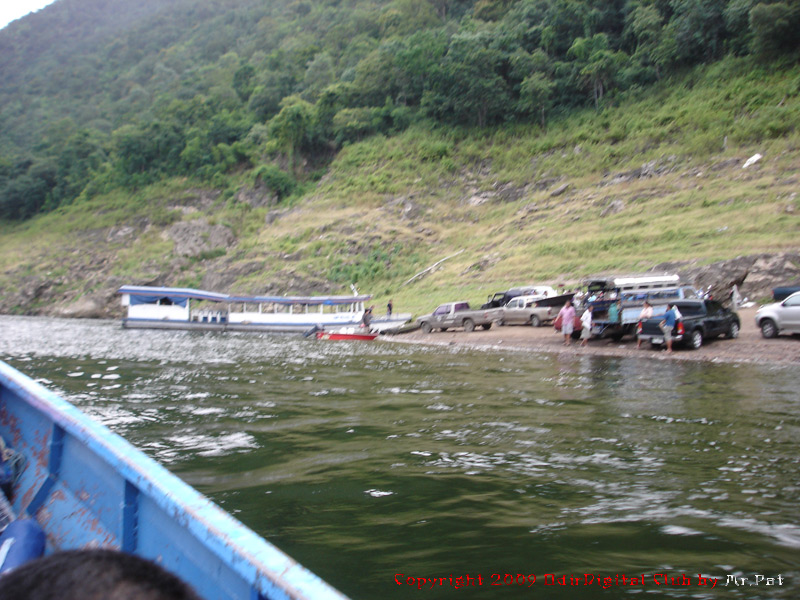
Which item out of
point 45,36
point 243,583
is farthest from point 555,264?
point 45,36

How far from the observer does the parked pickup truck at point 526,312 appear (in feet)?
91.3

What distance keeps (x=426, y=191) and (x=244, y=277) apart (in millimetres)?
20896

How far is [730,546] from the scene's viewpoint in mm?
4473

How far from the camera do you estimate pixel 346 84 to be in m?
78.1

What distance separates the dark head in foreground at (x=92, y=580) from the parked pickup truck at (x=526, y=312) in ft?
90.8

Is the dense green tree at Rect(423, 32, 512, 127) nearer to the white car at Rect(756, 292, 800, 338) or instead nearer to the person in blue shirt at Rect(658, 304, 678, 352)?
the white car at Rect(756, 292, 800, 338)

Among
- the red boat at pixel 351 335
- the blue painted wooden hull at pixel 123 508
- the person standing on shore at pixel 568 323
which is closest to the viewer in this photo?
the blue painted wooden hull at pixel 123 508

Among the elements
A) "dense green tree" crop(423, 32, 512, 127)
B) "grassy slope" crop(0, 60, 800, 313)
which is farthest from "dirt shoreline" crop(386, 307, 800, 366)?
"dense green tree" crop(423, 32, 512, 127)

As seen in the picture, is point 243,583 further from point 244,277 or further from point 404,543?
point 244,277

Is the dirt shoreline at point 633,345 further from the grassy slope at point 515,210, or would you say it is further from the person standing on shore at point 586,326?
the grassy slope at point 515,210

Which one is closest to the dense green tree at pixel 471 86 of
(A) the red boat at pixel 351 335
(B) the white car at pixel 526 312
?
(A) the red boat at pixel 351 335

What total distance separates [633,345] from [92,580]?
70.8ft

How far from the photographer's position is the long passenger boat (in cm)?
4056

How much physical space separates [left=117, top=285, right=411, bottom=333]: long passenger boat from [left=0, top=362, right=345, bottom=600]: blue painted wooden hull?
34196mm
